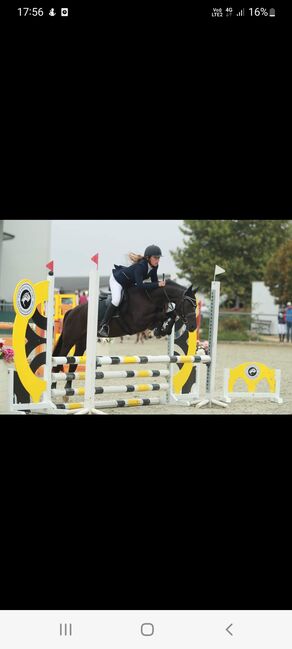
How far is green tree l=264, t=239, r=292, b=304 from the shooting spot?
2372 centimetres

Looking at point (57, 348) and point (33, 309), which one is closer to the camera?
point (33, 309)

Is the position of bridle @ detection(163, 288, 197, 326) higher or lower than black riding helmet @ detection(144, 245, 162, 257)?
lower

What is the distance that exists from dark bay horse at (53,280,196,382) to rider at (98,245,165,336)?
0.05 meters

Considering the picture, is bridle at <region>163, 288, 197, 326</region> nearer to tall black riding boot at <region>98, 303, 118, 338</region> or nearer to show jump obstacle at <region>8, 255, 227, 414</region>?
show jump obstacle at <region>8, 255, 227, 414</region>

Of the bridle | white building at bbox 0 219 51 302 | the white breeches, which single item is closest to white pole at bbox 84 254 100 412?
the white breeches

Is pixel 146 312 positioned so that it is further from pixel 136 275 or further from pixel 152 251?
pixel 152 251

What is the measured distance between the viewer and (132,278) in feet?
18.4

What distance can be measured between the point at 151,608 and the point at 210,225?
3337 cm

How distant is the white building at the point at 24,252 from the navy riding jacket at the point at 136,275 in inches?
405

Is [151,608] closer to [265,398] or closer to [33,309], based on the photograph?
[33,309]

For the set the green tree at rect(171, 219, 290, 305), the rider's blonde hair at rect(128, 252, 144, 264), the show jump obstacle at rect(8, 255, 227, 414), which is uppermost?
the green tree at rect(171, 219, 290, 305)

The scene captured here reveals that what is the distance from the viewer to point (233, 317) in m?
19.6

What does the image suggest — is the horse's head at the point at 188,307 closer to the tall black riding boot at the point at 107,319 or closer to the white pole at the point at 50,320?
the tall black riding boot at the point at 107,319
